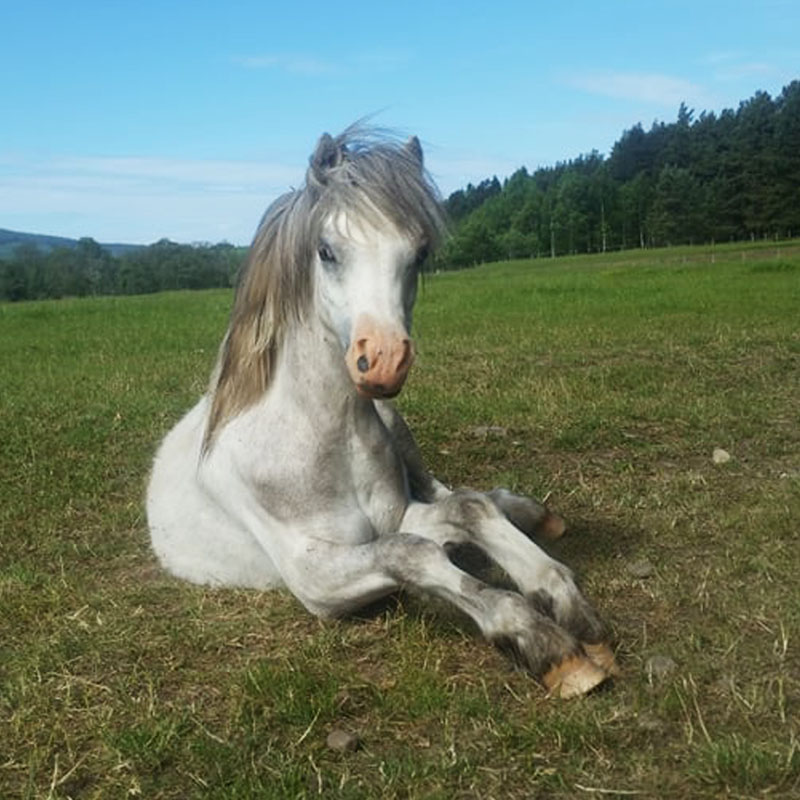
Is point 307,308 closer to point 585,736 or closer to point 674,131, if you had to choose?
point 585,736

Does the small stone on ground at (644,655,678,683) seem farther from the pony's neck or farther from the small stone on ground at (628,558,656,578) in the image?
the pony's neck

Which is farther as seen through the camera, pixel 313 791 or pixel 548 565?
pixel 548 565

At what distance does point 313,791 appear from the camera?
3014 millimetres

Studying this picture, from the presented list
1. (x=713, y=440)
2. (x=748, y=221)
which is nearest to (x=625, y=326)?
(x=713, y=440)

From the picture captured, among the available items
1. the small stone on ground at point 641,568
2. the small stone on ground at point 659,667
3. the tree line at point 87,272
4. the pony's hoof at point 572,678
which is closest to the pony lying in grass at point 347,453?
the pony's hoof at point 572,678

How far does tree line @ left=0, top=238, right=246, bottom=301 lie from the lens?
4800cm

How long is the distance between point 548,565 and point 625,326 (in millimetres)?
13084

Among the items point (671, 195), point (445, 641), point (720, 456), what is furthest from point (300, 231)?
point (671, 195)

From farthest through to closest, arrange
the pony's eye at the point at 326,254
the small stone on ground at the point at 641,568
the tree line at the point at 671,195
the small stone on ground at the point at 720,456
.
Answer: the tree line at the point at 671,195, the small stone on ground at the point at 720,456, the small stone on ground at the point at 641,568, the pony's eye at the point at 326,254

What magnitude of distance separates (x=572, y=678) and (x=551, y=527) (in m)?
1.54

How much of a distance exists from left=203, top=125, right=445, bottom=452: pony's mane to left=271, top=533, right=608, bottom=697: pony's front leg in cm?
78

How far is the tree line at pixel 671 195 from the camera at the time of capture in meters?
82.4

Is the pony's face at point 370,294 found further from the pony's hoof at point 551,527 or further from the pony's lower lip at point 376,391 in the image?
the pony's hoof at point 551,527

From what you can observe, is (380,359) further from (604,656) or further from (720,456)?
(720,456)
